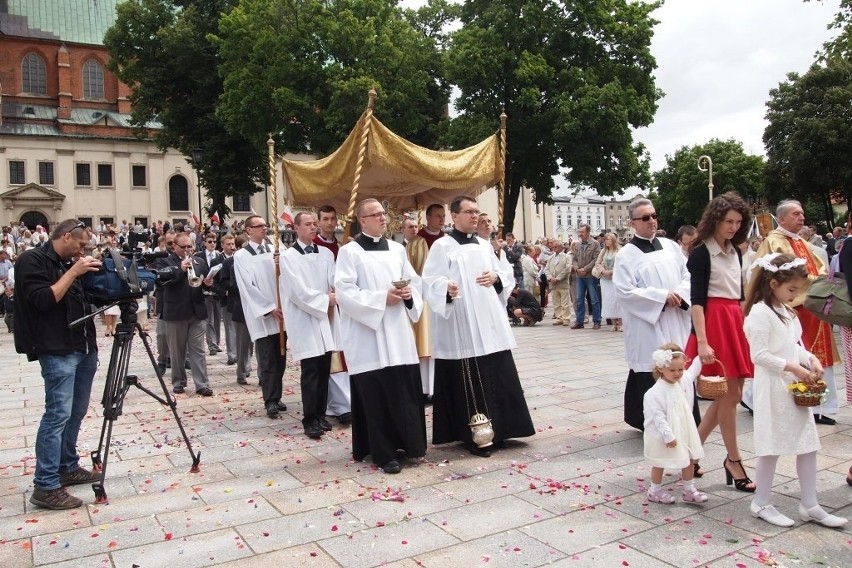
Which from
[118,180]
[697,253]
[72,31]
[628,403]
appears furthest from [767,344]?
[72,31]

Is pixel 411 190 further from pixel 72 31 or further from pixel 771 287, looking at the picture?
pixel 72 31

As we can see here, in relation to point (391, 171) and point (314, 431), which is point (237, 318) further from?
point (314, 431)

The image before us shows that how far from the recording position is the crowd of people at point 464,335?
4406mm

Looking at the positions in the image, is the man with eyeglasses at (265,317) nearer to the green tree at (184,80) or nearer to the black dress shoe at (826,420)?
the black dress shoe at (826,420)

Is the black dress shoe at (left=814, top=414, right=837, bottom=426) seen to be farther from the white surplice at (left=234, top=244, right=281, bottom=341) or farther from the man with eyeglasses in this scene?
the white surplice at (left=234, top=244, right=281, bottom=341)

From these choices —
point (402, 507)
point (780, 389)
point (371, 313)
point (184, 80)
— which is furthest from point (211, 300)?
point (184, 80)

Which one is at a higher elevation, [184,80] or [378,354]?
[184,80]

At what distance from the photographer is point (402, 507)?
15.6ft

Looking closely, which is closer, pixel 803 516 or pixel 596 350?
pixel 803 516

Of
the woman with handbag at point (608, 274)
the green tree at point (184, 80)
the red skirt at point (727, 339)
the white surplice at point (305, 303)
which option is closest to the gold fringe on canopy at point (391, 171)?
the white surplice at point (305, 303)

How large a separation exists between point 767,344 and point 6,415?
780 centimetres

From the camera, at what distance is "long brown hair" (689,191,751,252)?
5020 mm

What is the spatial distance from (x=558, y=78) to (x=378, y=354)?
25.5 meters

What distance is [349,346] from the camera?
5840 millimetres
